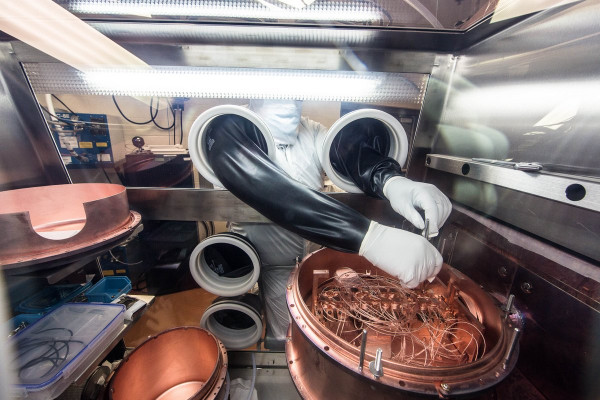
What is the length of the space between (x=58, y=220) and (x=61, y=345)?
542 millimetres

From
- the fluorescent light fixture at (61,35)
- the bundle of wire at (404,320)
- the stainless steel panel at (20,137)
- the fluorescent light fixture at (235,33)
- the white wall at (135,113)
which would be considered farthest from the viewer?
Answer: the white wall at (135,113)

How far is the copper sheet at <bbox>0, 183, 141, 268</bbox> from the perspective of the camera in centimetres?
60

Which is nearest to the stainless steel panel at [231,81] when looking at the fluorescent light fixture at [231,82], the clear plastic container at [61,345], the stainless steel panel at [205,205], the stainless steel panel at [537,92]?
the fluorescent light fixture at [231,82]

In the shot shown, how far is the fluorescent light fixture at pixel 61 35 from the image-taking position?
571mm

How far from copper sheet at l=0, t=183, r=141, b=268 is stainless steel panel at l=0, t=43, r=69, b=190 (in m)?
0.17

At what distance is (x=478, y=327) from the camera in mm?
694

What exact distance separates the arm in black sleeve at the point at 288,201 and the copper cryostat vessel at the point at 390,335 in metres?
0.22

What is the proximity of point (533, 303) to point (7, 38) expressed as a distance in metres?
1.95

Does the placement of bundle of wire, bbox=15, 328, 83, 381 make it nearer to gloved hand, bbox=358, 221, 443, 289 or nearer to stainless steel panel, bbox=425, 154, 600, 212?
gloved hand, bbox=358, 221, 443, 289

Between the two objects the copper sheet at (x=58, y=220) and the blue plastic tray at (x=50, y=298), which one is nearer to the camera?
the copper sheet at (x=58, y=220)

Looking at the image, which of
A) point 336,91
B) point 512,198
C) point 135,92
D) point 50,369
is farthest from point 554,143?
point 50,369

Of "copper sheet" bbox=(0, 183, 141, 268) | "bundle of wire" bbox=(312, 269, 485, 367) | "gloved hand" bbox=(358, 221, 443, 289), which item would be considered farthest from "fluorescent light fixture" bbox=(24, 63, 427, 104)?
"bundle of wire" bbox=(312, 269, 485, 367)

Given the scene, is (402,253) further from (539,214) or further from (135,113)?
(135,113)

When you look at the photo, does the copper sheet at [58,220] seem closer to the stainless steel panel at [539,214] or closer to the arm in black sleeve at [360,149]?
the arm in black sleeve at [360,149]
